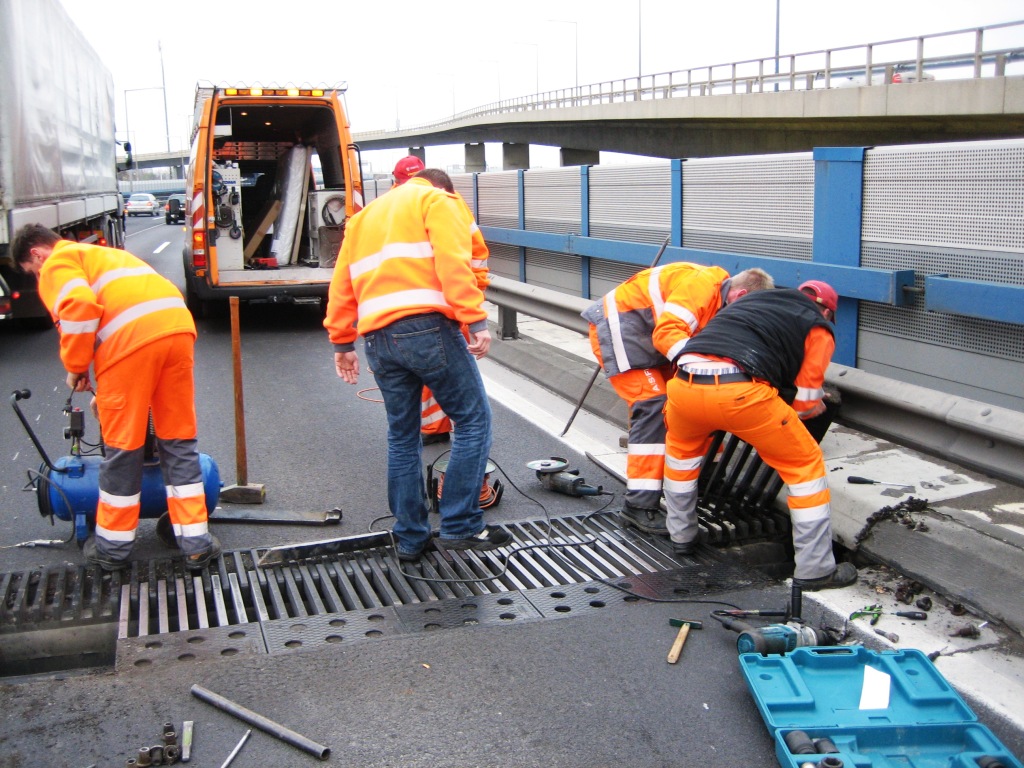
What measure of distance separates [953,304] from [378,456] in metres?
3.72

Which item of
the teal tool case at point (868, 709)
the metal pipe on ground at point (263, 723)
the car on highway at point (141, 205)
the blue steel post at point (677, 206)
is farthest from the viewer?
the car on highway at point (141, 205)

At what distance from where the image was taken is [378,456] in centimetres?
675

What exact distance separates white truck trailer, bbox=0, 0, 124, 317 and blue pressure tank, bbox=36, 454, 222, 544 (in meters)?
5.33

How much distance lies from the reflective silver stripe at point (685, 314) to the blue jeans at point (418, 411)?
3.37ft

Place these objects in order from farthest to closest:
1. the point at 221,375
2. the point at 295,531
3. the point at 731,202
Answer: the point at 221,375 → the point at 731,202 → the point at 295,531

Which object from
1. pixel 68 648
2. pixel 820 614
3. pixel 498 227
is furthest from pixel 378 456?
pixel 498 227

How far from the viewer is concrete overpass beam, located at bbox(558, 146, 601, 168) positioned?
163ft

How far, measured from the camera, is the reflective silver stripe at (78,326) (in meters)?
4.54

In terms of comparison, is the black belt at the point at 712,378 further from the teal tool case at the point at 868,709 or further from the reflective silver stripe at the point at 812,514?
the teal tool case at the point at 868,709

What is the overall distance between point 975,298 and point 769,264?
5.75ft

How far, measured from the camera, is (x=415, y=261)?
4633 millimetres

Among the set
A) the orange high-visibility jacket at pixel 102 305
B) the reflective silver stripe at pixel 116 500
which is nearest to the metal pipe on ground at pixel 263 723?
the reflective silver stripe at pixel 116 500

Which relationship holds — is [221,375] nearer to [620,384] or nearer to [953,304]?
[620,384]

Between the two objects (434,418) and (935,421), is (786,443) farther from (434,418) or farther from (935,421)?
(434,418)
